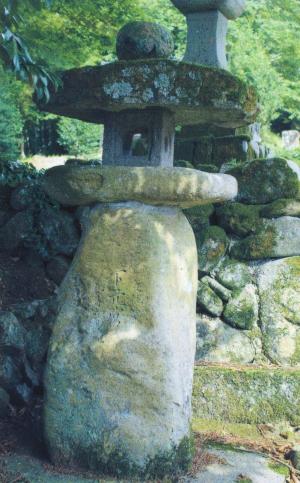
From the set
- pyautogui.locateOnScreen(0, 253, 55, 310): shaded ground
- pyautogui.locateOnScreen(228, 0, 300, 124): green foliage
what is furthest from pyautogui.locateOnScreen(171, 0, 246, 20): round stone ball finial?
pyautogui.locateOnScreen(228, 0, 300, 124): green foliage

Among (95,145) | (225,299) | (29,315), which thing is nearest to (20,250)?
(29,315)

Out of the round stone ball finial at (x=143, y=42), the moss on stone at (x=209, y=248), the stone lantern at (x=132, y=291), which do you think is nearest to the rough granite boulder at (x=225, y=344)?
the moss on stone at (x=209, y=248)

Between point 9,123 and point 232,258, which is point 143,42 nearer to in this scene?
point 232,258

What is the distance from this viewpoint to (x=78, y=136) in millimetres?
15828

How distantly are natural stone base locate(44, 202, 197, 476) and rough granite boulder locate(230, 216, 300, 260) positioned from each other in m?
1.61

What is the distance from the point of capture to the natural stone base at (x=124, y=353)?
10.8 feet

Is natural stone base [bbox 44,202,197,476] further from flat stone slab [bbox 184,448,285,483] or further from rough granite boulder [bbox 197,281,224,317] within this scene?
rough granite boulder [bbox 197,281,224,317]

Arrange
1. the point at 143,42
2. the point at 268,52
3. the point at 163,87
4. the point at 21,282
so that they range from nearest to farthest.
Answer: the point at 163,87, the point at 143,42, the point at 21,282, the point at 268,52

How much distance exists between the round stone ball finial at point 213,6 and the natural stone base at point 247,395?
3295 mm

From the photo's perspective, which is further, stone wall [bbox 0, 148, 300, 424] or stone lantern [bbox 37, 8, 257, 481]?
stone wall [bbox 0, 148, 300, 424]

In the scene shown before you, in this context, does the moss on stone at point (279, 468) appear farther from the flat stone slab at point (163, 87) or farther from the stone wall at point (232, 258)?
the flat stone slab at point (163, 87)

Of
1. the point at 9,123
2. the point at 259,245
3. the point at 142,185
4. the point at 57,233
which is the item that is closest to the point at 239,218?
the point at 259,245

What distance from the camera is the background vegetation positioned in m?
7.75

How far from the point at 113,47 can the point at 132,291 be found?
603cm
